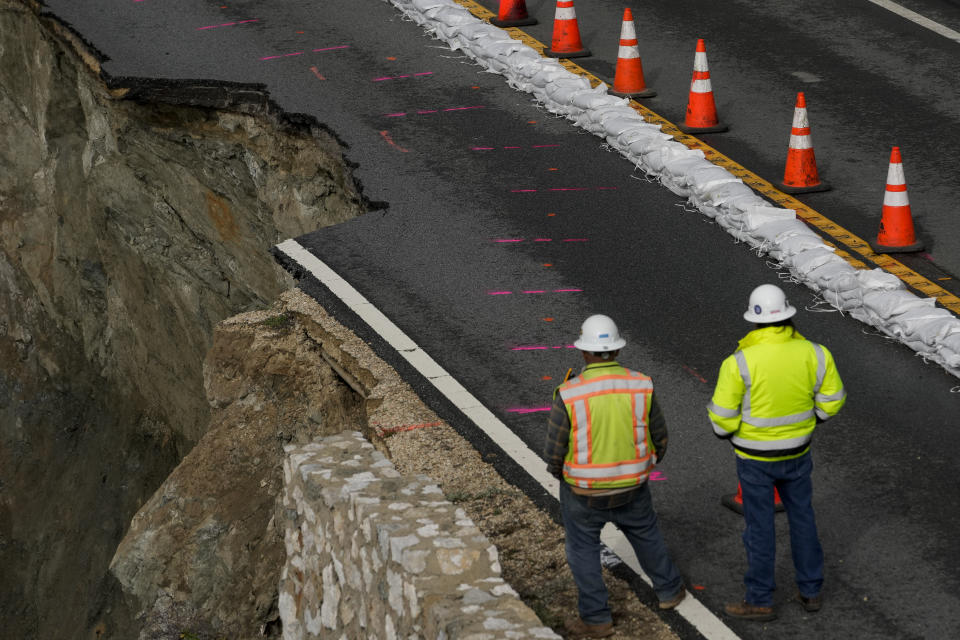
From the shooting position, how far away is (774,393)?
632cm

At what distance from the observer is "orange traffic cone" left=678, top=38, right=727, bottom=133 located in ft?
40.7

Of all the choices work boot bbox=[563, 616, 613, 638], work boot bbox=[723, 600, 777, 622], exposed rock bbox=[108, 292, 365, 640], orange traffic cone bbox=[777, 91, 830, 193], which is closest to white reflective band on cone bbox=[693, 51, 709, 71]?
orange traffic cone bbox=[777, 91, 830, 193]

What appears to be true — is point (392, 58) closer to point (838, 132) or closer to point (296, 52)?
point (296, 52)

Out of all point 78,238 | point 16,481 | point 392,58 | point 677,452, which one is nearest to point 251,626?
point 677,452

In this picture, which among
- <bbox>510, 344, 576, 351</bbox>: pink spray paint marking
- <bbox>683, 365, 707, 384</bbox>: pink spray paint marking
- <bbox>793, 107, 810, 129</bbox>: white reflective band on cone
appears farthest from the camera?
<bbox>793, 107, 810, 129</bbox>: white reflective band on cone

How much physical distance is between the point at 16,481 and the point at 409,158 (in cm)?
1024

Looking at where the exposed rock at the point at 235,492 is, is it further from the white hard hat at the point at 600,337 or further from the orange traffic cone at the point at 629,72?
Result: the orange traffic cone at the point at 629,72

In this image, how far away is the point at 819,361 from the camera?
638cm

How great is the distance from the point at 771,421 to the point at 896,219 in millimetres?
4452

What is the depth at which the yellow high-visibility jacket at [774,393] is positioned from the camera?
632 cm

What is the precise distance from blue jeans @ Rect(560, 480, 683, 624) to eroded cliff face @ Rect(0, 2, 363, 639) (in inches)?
247

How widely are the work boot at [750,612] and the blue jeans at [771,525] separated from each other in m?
0.03

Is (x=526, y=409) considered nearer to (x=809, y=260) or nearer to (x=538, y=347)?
(x=538, y=347)

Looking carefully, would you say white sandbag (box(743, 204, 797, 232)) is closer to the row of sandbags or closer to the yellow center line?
the row of sandbags
